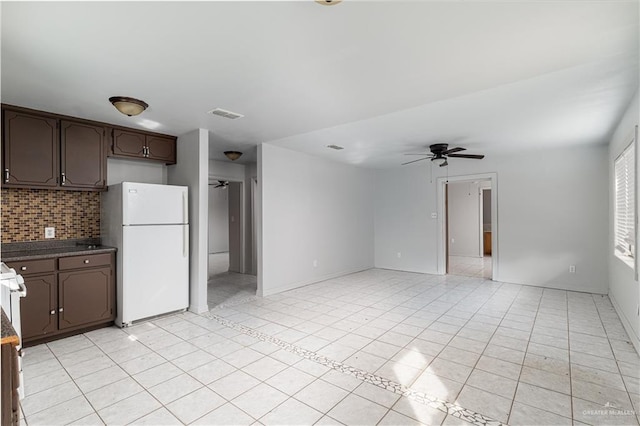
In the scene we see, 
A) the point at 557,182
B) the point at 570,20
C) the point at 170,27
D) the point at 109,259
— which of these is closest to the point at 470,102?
the point at 570,20

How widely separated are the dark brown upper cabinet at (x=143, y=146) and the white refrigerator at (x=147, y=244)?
509mm

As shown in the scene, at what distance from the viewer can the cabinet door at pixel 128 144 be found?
3.77 m

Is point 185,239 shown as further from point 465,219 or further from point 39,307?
point 465,219

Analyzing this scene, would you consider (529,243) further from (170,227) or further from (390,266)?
(170,227)

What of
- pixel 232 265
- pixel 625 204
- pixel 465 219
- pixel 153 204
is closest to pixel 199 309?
pixel 153 204

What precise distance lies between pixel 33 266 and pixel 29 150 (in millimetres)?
1167

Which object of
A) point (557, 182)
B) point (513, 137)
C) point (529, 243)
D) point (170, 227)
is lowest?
point (529, 243)

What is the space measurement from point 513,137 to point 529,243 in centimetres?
212

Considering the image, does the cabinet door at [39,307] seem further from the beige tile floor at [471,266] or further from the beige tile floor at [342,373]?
the beige tile floor at [471,266]

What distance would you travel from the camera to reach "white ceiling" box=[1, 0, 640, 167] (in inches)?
67.8

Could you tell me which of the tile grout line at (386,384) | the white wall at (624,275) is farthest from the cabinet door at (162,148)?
the white wall at (624,275)

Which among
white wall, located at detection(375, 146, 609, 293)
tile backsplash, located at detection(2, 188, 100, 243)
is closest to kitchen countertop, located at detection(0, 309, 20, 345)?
tile backsplash, located at detection(2, 188, 100, 243)

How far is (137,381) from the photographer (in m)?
2.34

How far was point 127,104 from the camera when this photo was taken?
2875 millimetres
